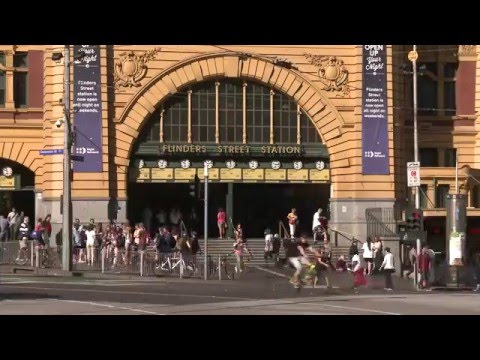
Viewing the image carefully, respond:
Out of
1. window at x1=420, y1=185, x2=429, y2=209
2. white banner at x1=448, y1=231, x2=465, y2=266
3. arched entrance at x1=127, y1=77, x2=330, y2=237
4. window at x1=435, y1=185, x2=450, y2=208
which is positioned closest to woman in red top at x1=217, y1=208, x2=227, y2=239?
arched entrance at x1=127, y1=77, x2=330, y2=237

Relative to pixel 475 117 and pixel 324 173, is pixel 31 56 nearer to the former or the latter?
pixel 324 173

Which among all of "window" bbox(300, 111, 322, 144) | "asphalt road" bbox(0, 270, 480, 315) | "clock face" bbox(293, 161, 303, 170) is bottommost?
"asphalt road" bbox(0, 270, 480, 315)

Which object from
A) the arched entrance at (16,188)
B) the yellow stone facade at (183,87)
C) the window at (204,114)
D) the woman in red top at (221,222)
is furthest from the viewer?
the arched entrance at (16,188)

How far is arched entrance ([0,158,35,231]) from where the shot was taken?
173 ft

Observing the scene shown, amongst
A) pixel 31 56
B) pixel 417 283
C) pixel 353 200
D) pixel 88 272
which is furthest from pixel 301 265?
pixel 31 56

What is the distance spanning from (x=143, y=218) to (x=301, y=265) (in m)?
22.4

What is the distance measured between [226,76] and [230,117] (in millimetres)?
2264

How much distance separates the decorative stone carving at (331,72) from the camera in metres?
51.4

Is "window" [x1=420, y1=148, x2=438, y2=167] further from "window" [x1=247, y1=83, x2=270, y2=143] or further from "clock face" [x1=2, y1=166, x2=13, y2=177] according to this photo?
"clock face" [x1=2, y1=166, x2=13, y2=177]

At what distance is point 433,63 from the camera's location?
2232 inches

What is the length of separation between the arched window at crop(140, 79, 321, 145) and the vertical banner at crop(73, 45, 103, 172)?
3.40 metres

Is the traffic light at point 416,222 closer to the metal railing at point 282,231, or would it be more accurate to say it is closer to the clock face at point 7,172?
the metal railing at point 282,231

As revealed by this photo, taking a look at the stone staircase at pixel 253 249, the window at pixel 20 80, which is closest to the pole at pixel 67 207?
the stone staircase at pixel 253 249

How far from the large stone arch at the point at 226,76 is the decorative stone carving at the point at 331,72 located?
2.29ft
